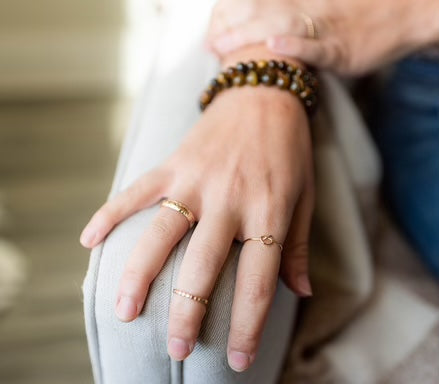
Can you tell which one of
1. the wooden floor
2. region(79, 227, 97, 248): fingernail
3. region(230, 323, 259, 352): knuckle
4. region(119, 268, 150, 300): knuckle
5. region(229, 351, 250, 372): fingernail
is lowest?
the wooden floor

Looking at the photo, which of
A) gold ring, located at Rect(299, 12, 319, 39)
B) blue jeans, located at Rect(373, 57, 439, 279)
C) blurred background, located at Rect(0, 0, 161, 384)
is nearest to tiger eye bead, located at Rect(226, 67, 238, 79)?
gold ring, located at Rect(299, 12, 319, 39)

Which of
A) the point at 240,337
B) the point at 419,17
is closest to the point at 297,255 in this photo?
the point at 240,337

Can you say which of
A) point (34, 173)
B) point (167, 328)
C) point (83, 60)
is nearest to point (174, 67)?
point (167, 328)

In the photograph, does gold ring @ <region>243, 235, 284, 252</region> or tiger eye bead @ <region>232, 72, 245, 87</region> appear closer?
gold ring @ <region>243, 235, 284, 252</region>

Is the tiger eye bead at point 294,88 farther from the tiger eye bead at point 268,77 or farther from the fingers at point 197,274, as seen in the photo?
the fingers at point 197,274

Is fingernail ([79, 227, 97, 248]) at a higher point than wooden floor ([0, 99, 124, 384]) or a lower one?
higher

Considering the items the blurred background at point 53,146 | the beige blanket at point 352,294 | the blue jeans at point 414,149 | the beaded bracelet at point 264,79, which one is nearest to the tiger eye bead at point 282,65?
the beaded bracelet at point 264,79

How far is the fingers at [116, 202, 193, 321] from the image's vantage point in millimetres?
453

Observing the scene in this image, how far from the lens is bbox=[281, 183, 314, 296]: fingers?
58 centimetres

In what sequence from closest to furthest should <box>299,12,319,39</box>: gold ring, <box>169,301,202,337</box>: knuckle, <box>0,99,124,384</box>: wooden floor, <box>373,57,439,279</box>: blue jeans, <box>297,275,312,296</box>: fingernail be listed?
<box>169,301,202,337</box>: knuckle → <box>297,275,312,296</box>: fingernail → <box>299,12,319,39</box>: gold ring → <box>373,57,439,279</box>: blue jeans → <box>0,99,124,384</box>: wooden floor

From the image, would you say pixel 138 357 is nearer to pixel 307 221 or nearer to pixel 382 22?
pixel 307 221

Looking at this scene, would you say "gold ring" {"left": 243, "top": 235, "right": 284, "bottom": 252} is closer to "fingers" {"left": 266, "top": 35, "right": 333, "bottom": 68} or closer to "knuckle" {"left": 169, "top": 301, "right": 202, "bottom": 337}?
"knuckle" {"left": 169, "top": 301, "right": 202, "bottom": 337}

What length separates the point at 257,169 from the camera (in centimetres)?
55

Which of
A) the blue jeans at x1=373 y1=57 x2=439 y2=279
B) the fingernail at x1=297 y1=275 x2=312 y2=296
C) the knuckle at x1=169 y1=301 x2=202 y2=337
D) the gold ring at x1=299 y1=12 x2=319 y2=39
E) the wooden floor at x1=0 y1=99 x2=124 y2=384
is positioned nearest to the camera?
the knuckle at x1=169 y1=301 x2=202 y2=337
